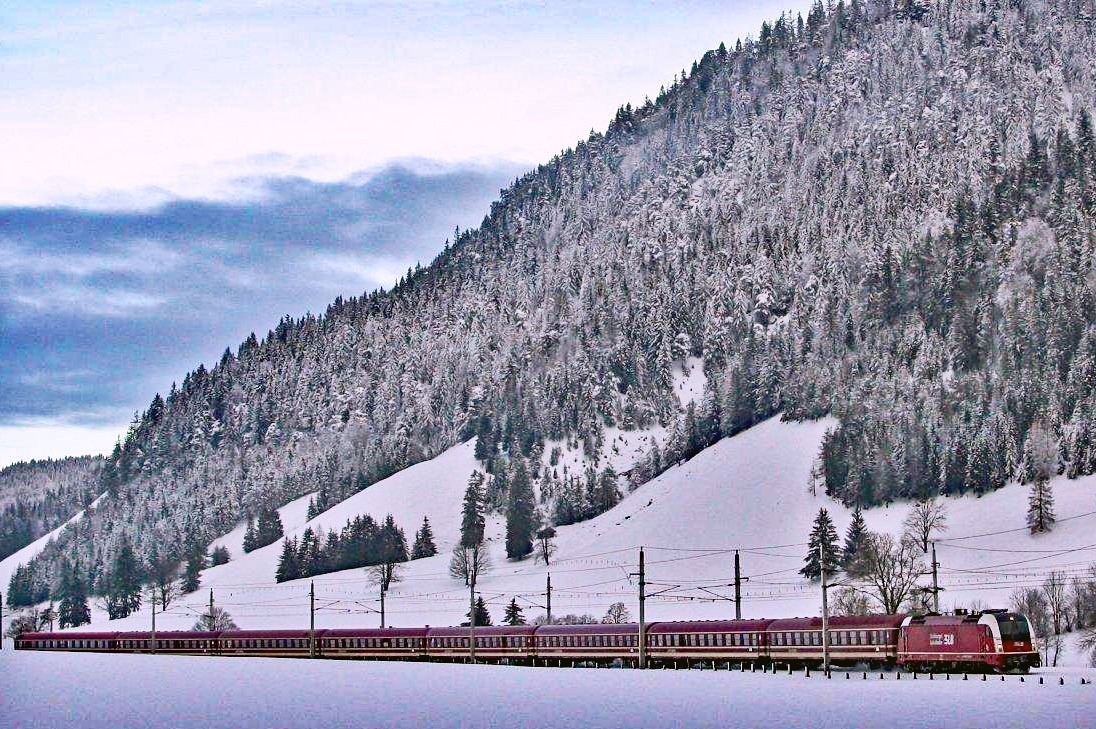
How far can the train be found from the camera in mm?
92438

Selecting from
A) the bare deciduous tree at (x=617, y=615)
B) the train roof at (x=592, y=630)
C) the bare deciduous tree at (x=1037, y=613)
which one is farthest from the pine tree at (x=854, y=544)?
the train roof at (x=592, y=630)

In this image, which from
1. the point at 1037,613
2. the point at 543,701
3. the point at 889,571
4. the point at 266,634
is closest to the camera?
the point at 543,701

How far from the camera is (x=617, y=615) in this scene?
168 metres

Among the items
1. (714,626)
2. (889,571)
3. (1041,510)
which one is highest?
(1041,510)

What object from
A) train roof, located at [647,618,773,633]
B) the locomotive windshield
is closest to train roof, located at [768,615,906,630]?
train roof, located at [647,618,773,633]

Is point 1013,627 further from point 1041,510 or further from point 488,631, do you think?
point 1041,510

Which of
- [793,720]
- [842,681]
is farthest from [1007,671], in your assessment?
[793,720]

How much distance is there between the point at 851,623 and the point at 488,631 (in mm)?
36039

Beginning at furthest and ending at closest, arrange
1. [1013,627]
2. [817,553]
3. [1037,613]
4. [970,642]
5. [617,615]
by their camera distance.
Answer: [817,553]
[617,615]
[1037,613]
[970,642]
[1013,627]

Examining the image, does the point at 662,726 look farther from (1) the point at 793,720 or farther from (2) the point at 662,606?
(2) the point at 662,606

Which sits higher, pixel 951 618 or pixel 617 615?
pixel 617 615

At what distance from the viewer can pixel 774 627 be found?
105625 mm

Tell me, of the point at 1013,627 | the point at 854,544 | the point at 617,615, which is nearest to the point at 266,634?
the point at 617,615

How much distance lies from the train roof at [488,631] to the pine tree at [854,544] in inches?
2379
